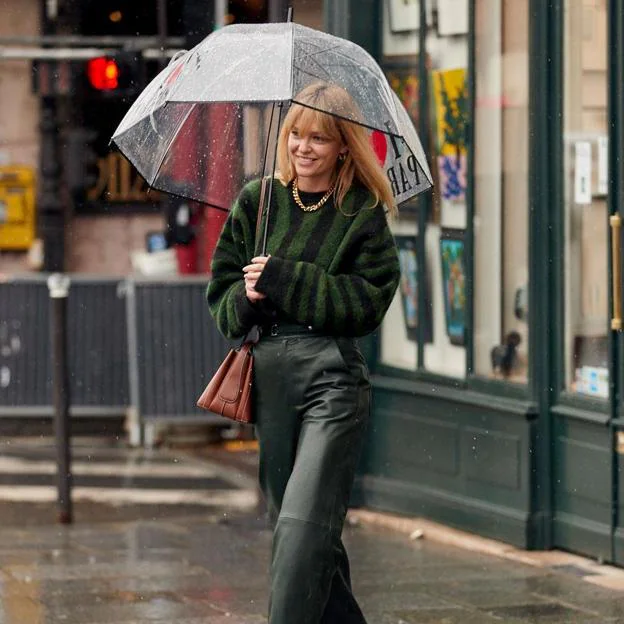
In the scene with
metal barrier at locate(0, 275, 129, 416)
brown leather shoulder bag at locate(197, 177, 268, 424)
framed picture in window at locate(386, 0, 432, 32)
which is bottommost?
metal barrier at locate(0, 275, 129, 416)

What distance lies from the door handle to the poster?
1.26m

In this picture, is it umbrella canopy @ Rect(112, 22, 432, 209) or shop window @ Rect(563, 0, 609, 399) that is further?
shop window @ Rect(563, 0, 609, 399)

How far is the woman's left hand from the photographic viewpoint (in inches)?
215

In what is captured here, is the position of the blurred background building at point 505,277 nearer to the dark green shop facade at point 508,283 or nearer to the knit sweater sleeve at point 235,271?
the dark green shop facade at point 508,283

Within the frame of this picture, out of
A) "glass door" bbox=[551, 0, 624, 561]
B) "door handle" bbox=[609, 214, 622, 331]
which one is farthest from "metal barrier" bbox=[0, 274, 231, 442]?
"door handle" bbox=[609, 214, 622, 331]

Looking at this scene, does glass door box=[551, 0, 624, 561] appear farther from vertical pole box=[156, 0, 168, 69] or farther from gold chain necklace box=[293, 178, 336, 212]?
vertical pole box=[156, 0, 168, 69]

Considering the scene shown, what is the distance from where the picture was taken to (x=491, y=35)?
8633mm

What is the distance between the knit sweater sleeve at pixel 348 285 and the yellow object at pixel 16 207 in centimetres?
1203

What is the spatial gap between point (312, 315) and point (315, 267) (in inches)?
6.0

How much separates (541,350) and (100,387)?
5.40m

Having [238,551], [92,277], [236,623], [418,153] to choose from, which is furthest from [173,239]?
[418,153]

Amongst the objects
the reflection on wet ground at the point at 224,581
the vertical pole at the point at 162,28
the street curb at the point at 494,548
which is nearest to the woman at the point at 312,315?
the reflection on wet ground at the point at 224,581

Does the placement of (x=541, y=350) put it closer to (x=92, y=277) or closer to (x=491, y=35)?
(x=491, y=35)

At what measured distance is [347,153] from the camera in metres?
5.61
